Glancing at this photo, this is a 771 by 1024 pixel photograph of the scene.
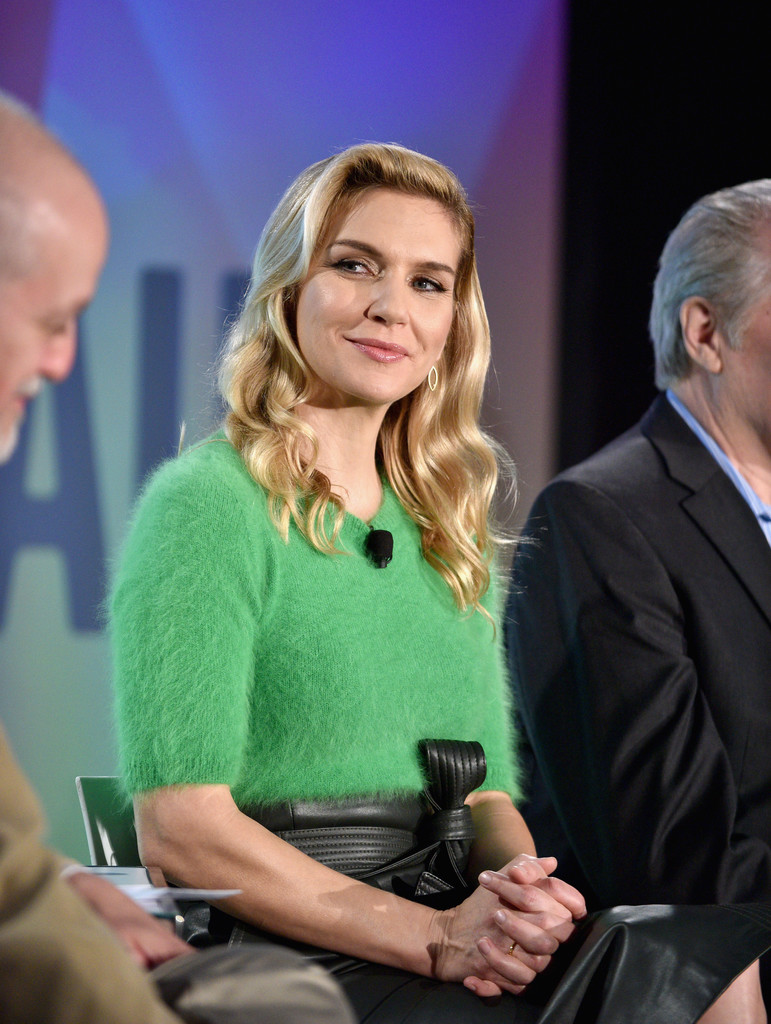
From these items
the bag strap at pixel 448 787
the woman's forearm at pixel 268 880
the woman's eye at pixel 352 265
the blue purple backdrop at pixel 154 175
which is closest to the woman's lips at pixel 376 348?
the woman's eye at pixel 352 265

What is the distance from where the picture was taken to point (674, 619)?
2113 millimetres

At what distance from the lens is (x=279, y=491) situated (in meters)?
1.65

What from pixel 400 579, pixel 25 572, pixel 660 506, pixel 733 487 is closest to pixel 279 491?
pixel 400 579

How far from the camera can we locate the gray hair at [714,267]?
7.66ft

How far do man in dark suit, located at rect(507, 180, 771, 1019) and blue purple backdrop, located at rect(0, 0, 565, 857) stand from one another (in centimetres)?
72

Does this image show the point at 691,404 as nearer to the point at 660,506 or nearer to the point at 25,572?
the point at 660,506

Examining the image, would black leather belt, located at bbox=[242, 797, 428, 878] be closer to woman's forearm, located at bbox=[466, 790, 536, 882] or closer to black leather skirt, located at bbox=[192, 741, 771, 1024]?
black leather skirt, located at bbox=[192, 741, 771, 1024]

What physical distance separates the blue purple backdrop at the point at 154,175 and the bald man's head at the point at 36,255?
183 cm

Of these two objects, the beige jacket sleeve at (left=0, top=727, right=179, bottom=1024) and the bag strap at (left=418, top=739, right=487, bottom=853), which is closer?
the beige jacket sleeve at (left=0, top=727, right=179, bottom=1024)

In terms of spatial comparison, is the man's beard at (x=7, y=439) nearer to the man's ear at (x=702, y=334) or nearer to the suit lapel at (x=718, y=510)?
the suit lapel at (x=718, y=510)

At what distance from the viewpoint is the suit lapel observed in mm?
2172

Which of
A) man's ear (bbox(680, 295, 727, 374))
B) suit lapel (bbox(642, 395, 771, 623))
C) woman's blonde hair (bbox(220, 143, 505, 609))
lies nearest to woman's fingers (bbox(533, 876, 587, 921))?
woman's blonde hair (bbox(220, 143, 505, 609))

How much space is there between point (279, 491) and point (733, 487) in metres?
1.02

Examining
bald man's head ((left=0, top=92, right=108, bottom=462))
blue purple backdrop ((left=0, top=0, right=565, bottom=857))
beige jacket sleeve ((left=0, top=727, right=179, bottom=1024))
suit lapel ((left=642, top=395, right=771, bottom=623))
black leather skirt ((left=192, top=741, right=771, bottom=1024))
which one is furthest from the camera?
blue purple backdrop ((left=0, top=0, right=565, bottom=857))
